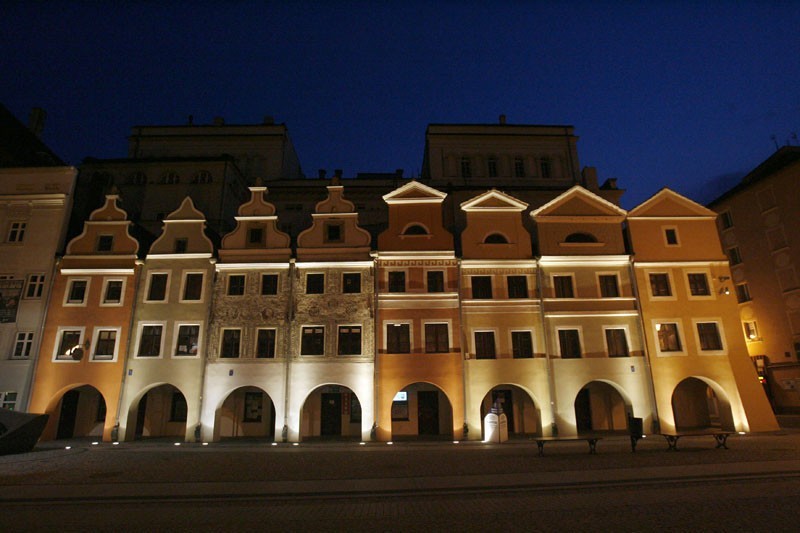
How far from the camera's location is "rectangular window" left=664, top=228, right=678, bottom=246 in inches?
1149

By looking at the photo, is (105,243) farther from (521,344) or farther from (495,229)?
(521,344)

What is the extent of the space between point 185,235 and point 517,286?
67.3 ft

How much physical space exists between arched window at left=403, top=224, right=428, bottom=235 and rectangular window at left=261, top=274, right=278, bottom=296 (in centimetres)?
828

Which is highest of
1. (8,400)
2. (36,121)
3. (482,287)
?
Result: (36,121)

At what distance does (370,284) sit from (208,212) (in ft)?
62.9

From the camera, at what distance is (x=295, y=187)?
41969 millimetres

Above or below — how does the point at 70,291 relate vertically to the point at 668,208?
below

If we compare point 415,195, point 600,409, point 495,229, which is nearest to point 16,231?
point 415,195

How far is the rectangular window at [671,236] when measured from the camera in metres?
29.2

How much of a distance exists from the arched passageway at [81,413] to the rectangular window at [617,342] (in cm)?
3104

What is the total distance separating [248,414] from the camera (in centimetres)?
2947

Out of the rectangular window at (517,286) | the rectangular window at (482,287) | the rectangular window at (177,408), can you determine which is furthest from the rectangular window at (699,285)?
the rectangular window at (177,408)

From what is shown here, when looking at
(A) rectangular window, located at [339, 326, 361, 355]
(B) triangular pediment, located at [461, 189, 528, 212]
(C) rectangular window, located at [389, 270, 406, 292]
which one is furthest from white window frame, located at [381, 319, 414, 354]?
(B) triangular pediment, located at [461, 189, 528, 212]

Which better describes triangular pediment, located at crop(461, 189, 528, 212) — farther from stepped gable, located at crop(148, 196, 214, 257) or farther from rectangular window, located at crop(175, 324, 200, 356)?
rectangular window, located at crop(175, 324, 200, 356)
